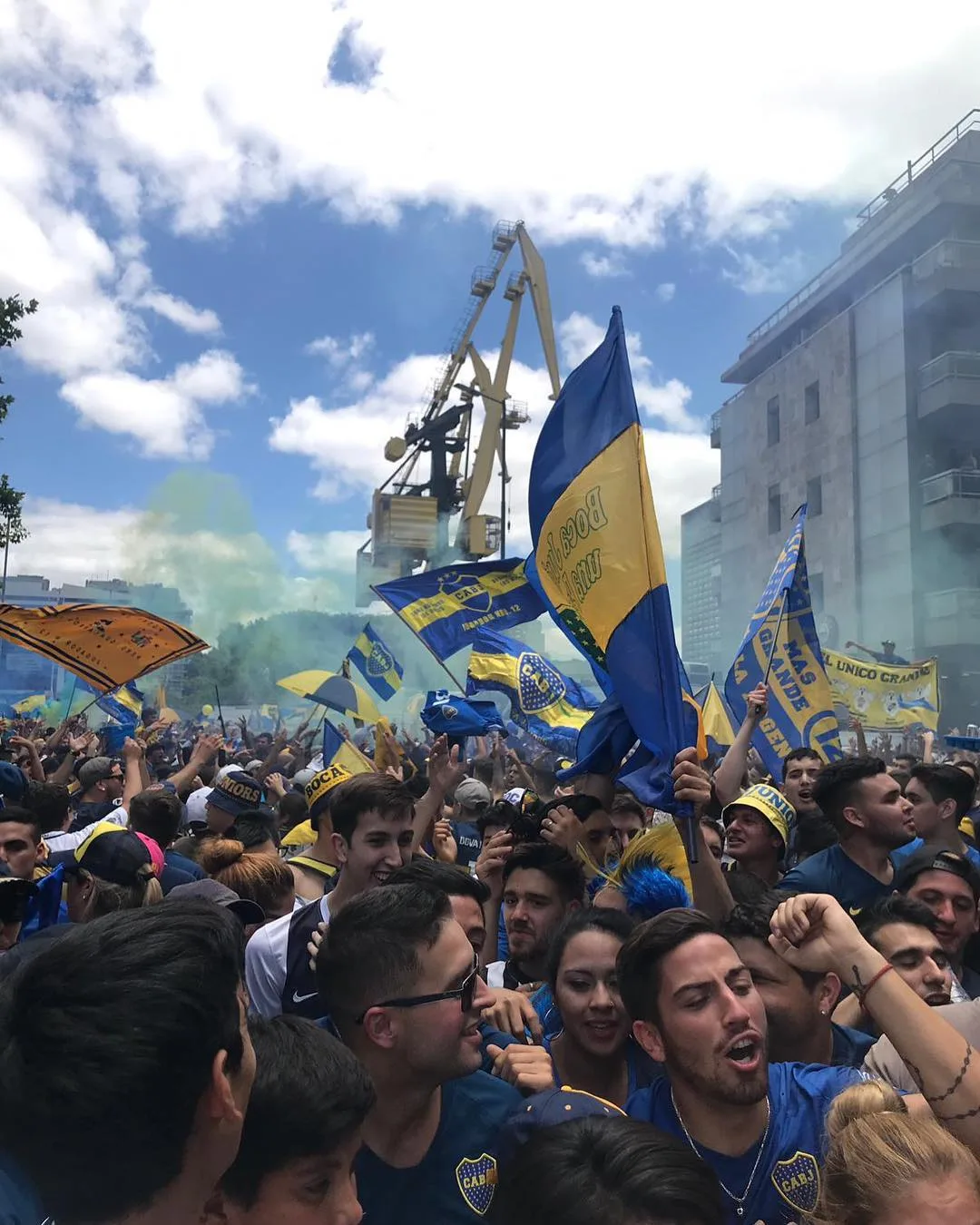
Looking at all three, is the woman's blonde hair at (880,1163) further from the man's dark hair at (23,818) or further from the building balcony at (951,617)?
the building balcony at (951,617)

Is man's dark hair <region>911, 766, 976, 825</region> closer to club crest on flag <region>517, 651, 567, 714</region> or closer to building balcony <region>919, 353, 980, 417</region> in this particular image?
club crest on flag <region>517, 651, 567, 714</region>

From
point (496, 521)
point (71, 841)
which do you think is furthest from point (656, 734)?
point (496, 521)

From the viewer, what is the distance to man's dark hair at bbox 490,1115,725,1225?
4.91ft

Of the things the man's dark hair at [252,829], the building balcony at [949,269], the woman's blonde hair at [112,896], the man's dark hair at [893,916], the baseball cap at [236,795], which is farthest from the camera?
the building balcony at [949,269]

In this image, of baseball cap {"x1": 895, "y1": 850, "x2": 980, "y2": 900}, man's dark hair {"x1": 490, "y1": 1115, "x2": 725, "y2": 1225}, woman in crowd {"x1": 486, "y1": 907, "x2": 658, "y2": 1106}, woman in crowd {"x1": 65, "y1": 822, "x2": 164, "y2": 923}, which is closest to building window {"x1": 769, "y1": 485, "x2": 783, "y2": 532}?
baseball cap {"x1": 895, "y1": 850, "x2": 980, "y2": 900}

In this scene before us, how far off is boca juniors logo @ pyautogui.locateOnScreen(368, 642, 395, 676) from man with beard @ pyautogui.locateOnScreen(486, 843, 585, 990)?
31.4 feet

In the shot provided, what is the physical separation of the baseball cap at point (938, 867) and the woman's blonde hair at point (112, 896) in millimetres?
2875

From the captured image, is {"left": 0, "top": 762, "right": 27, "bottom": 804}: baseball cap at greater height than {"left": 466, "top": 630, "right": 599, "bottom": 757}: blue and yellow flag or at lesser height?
lesser

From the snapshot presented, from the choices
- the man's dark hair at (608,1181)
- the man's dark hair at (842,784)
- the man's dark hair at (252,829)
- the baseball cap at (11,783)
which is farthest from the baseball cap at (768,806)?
A: the baseball cap at (11,783)

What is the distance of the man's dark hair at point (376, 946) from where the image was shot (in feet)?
6.89

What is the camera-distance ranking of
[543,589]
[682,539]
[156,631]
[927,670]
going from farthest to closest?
1. [682,539]
2. [927,670]
3. [156,631]
4. [543,589]

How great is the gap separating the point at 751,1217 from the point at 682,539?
158ft

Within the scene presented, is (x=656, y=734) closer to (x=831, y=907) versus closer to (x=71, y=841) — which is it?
(x=831, y=907)

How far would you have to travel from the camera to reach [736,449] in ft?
125
